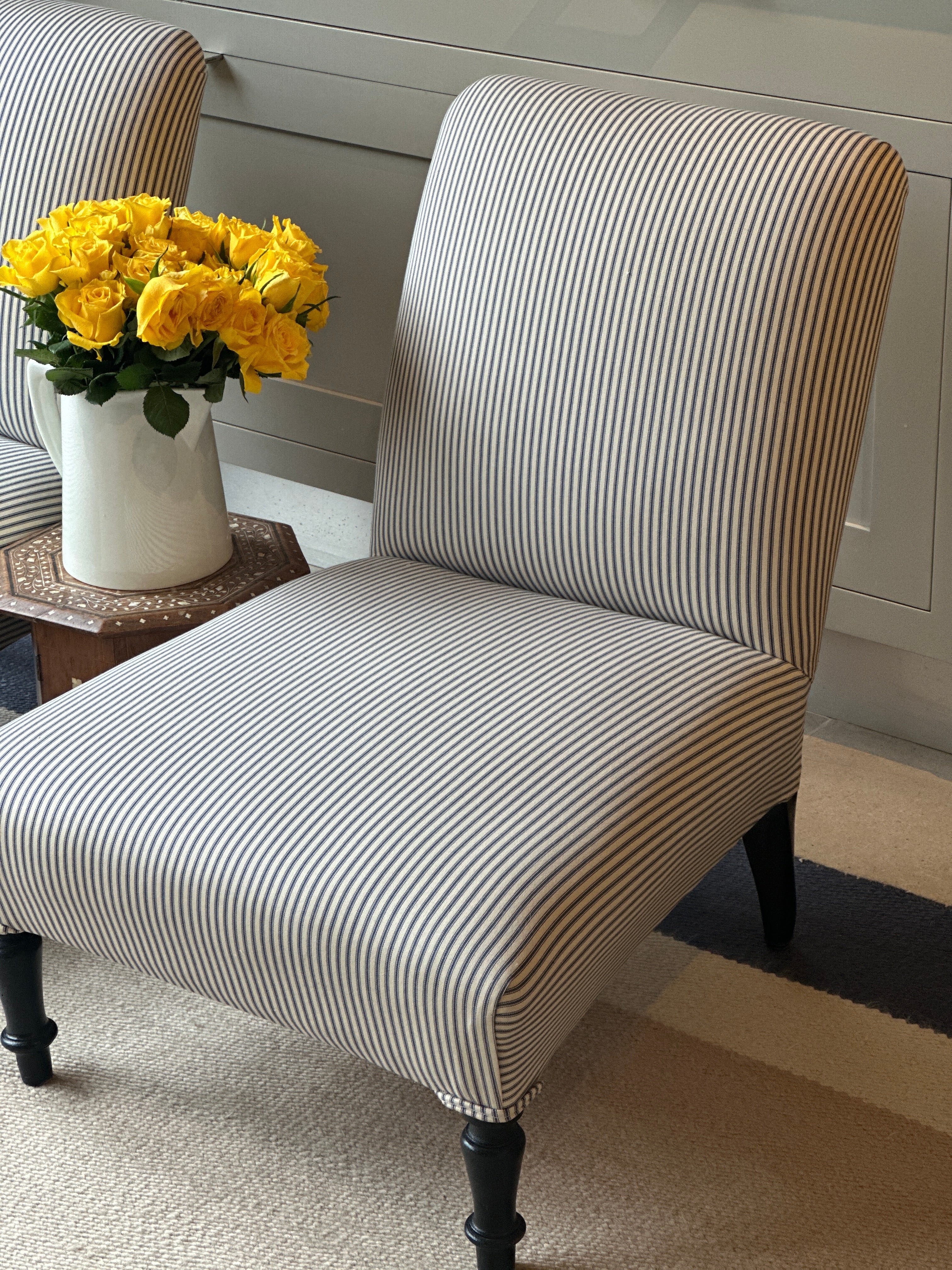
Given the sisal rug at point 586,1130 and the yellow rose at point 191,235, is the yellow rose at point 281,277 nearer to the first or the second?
the yellow rose at point 191,235

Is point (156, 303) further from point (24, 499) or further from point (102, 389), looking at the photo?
point (24, 499)

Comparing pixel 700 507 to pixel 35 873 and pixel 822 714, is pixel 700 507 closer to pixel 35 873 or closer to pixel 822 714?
pixel 35 873

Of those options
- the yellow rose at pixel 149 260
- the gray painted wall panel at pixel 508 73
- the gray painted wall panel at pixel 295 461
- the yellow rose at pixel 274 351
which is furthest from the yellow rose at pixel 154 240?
the gray painted wall panel at pixel 295 461

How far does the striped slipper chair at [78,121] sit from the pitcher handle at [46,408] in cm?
15

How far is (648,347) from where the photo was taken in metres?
1.14

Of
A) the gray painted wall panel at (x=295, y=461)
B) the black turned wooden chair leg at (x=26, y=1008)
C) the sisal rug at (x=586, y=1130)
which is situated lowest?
the sisal rug at (x=586, y=1130)

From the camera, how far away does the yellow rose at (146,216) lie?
1.21 m

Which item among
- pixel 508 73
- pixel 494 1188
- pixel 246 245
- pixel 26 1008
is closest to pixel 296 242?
pixel 246 245

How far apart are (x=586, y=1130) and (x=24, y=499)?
34.7 inches

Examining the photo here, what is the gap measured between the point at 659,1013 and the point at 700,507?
1.60 ft

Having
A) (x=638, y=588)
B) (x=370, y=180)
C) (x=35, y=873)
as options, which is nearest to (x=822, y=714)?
(x=638, y=588)

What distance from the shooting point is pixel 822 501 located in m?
1.14

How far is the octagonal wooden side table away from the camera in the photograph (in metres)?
1.23

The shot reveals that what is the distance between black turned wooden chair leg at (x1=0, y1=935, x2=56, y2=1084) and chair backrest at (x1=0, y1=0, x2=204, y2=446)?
75 centimetres
